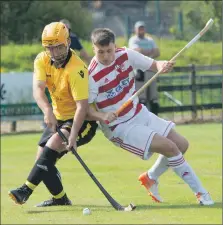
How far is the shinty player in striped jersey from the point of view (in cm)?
1051

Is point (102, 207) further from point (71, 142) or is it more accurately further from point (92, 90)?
point (92, 90)

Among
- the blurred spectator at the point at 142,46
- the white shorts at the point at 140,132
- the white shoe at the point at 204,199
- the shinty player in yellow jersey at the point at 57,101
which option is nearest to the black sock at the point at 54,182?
the shinty player in yellow jersey at the point at 57,101

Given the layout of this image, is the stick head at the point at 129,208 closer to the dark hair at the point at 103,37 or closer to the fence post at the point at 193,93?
the dark hair at the point at 103,37

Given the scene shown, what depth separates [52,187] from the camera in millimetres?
10977

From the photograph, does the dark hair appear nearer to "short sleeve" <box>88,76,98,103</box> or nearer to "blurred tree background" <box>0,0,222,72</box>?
"short sleeve" <box>88,76,98,103</box>

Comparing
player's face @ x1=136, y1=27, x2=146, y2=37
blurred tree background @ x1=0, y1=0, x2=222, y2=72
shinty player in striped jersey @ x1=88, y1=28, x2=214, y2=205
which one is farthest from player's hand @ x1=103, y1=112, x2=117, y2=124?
blurred tree background @ x1=0, y1=0, x2=222, y2=72

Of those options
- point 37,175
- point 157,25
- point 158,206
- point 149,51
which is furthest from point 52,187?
point 157,25

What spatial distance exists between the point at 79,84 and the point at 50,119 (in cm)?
48

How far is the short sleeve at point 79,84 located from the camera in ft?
34.0

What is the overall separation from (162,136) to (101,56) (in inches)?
40.6

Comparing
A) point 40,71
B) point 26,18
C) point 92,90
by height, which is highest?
point 26,18

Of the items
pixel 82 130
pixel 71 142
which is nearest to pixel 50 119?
pixel 71 142

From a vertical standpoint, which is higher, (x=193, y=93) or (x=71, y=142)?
(x=193, y=93)

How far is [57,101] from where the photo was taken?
10680mm
